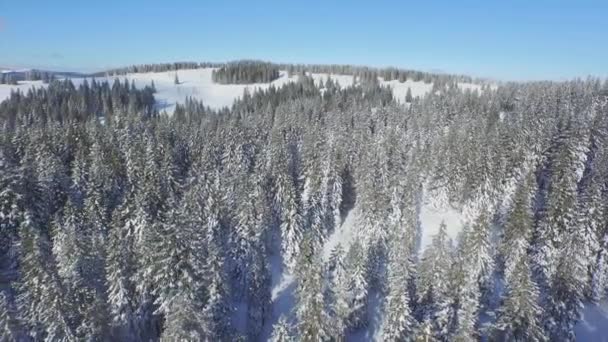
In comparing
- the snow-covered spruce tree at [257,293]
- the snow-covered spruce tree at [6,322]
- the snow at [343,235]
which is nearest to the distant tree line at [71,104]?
the snow at [343,235]

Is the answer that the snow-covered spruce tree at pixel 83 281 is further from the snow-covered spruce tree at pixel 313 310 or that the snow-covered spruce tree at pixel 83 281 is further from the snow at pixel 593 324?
the snow at pixel 593 324

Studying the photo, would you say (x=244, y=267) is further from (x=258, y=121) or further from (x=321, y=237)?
(x=258, y=121)

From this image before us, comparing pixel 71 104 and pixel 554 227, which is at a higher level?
pixel 71 104

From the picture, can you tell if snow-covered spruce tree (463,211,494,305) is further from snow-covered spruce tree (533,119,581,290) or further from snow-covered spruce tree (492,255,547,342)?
snow-covered spruce tree (533,119,581,290)

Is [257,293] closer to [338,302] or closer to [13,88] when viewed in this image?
[338,302]

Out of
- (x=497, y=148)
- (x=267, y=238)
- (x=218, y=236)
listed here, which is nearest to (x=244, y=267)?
(x=218, y=236)

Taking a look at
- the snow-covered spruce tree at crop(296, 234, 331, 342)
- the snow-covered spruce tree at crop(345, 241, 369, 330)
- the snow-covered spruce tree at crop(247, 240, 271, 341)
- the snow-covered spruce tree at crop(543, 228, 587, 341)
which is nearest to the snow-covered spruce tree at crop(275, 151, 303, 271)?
the snow-covered spruce tree at crop(247, 240, 271, 341)

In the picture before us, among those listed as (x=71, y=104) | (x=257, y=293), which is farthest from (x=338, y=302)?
(x=71, y=104)
